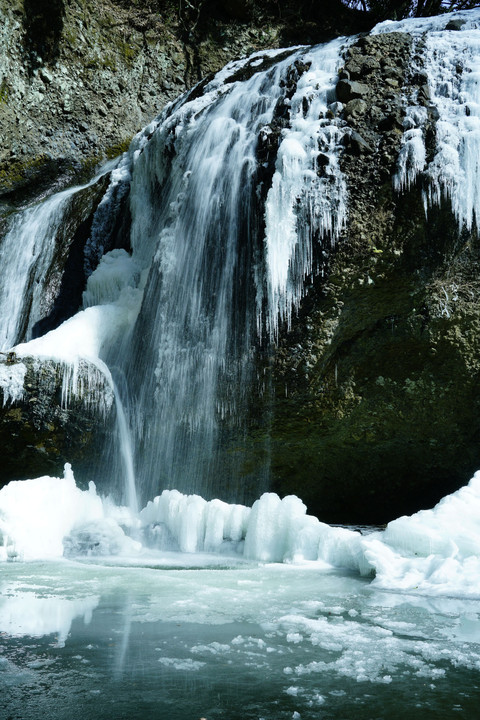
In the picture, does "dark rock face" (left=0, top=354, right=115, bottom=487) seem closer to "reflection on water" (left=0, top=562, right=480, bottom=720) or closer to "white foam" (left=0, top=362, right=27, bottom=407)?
"white foam" (left=0, top=362, right=27, bottom=407)

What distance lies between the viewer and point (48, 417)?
6.48 metres

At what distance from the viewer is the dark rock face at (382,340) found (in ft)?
20.4

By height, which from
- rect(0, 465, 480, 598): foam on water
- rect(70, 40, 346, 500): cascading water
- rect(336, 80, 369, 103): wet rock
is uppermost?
rect(336, 80, 369, 103): wet rock

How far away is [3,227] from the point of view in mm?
10203

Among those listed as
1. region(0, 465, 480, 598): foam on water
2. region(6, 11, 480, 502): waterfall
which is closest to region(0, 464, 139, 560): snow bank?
region(0, 465, 480, 598): foam on water

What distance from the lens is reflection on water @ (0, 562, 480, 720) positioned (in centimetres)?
203

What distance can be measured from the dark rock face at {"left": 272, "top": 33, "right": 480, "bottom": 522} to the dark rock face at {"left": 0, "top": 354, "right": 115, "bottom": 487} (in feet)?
5.64

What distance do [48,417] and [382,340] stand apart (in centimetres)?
322

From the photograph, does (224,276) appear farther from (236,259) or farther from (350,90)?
(350,90)

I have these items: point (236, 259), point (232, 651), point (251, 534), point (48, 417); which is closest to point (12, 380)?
point (48, 417)

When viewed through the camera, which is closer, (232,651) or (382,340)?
(232,651)

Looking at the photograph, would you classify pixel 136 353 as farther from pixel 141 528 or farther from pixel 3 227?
pixel 3 227

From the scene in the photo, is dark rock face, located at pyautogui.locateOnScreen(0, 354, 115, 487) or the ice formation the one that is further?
dark rock face, located at pyautogui.locateOnScreen(0, 354, 115, 487)

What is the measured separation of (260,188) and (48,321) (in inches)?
149
